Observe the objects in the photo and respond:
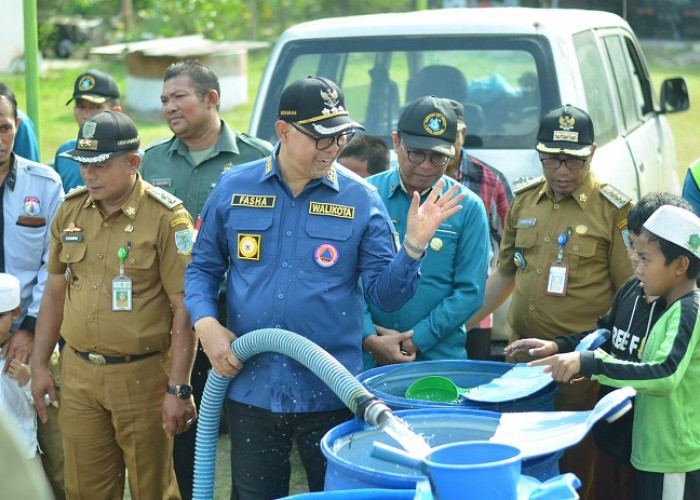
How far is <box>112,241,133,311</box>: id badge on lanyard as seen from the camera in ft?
15.0

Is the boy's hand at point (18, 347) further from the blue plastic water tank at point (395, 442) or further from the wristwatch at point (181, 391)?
the blue plastic water tank at point (395, 442)

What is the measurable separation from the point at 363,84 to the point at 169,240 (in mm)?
2365

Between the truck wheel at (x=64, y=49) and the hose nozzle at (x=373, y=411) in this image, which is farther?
the truck wheel at (x=64, y=49)

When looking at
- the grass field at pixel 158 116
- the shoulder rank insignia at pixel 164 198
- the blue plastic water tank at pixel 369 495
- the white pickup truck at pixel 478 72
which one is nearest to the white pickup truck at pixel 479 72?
the white pickup truck at pixel 478 72

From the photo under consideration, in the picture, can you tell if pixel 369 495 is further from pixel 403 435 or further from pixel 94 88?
pixel 94 88

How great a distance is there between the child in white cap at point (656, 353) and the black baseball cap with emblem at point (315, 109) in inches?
41.6

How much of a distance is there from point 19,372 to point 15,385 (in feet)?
0.20

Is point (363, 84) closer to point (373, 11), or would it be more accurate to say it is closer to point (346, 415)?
point (346, 415)

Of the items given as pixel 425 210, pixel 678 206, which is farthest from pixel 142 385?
pixel 678 206

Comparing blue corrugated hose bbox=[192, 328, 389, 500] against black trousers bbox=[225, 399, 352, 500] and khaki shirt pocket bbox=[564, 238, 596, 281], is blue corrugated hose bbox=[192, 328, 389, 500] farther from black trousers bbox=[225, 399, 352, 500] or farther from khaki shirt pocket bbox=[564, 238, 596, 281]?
khaki shirt pocket bbox=[564, 238, 596, 281]

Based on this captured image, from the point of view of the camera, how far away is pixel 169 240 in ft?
15.2

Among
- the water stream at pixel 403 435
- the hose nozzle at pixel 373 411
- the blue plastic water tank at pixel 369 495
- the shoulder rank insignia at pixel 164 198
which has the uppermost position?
the shoulder rank insignia at pixel 164 198

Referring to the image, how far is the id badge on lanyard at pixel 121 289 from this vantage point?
456cm

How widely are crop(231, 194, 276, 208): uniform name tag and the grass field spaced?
10.4m
